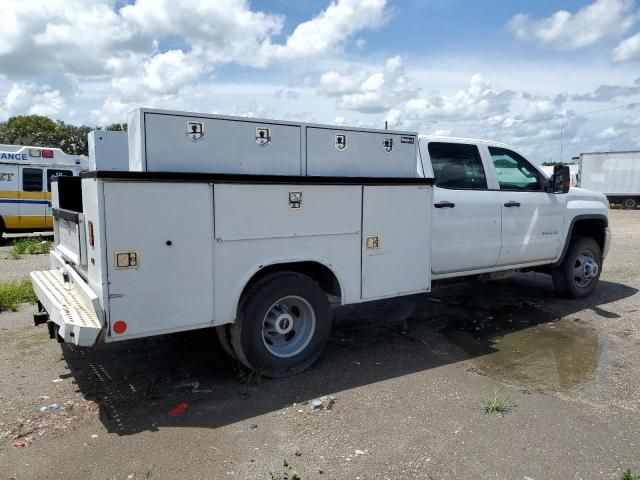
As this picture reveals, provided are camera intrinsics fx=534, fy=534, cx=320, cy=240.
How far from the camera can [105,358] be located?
16.7ft

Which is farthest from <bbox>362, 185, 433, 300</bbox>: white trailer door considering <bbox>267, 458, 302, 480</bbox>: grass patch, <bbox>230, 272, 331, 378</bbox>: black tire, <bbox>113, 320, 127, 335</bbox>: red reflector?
<bbox>113, 320, 127, 335</bbox>: red reflector

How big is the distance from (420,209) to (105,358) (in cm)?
334

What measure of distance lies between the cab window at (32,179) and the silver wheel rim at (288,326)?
1287 cm

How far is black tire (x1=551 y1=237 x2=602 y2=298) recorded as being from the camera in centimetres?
732

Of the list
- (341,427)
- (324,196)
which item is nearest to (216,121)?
(324,196)

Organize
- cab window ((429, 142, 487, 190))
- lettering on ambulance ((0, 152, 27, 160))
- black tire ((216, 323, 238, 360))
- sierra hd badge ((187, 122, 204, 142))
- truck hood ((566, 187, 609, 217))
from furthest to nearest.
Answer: lettering on ambulance ((0, 152, 27, 160)) → truck hood ((566, 187, 609, 217)) → cab window ((429, 142, 487, 190)) → black tire ((216, 323, 238, 360)) → sierra hd badge ((187, 122, 204, 142))

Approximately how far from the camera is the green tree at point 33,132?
5059cm

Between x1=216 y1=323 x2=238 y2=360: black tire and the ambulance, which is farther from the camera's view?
the ambulance

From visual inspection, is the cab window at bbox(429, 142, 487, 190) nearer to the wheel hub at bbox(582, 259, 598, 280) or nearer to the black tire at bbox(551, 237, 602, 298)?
the black tire at bbox(551, 237, 602, 298)

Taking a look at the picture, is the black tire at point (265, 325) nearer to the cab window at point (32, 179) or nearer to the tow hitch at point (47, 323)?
the tow hitch at point (47, 323)

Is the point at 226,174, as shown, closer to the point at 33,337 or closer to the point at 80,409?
the point at 80,409

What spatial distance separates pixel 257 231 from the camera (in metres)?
4.24

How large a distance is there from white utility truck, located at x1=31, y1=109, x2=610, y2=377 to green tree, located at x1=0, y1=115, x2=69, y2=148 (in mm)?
50910

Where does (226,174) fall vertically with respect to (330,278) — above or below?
above
